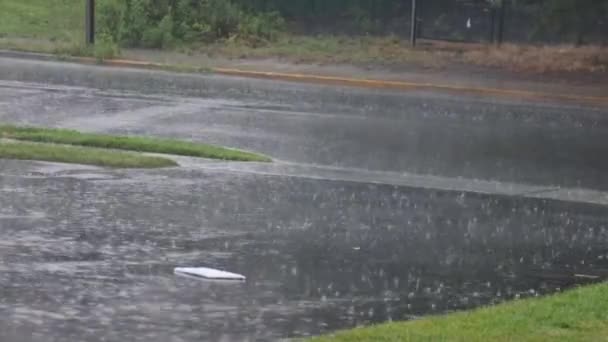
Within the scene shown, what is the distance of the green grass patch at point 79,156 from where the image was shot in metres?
14.8

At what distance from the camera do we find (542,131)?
21094 millimetres

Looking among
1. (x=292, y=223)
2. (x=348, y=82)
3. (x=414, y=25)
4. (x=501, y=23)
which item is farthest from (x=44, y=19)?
(x=292, y=223)

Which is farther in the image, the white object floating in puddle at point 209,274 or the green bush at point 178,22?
the green bush at point 178,22

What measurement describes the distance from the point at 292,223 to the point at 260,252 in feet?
4.71

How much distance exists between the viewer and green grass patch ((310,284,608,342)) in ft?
24.9

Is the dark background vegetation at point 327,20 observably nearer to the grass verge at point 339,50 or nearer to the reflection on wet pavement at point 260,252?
the grass verge at point 339,50

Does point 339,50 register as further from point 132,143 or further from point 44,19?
point 132,143

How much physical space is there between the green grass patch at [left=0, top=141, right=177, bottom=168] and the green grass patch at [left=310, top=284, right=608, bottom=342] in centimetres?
690

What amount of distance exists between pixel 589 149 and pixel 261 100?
6.60 metres

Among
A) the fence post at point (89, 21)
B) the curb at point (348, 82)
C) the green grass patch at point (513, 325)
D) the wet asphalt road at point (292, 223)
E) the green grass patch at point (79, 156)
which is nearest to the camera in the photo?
the green grass patch at point (513, 325)

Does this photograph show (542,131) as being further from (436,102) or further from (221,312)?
(221,312)

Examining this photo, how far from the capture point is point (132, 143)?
16.2 m

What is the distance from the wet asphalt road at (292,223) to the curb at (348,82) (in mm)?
4903

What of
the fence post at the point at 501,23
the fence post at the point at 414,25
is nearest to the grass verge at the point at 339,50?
the fence post at the point at 414,25
